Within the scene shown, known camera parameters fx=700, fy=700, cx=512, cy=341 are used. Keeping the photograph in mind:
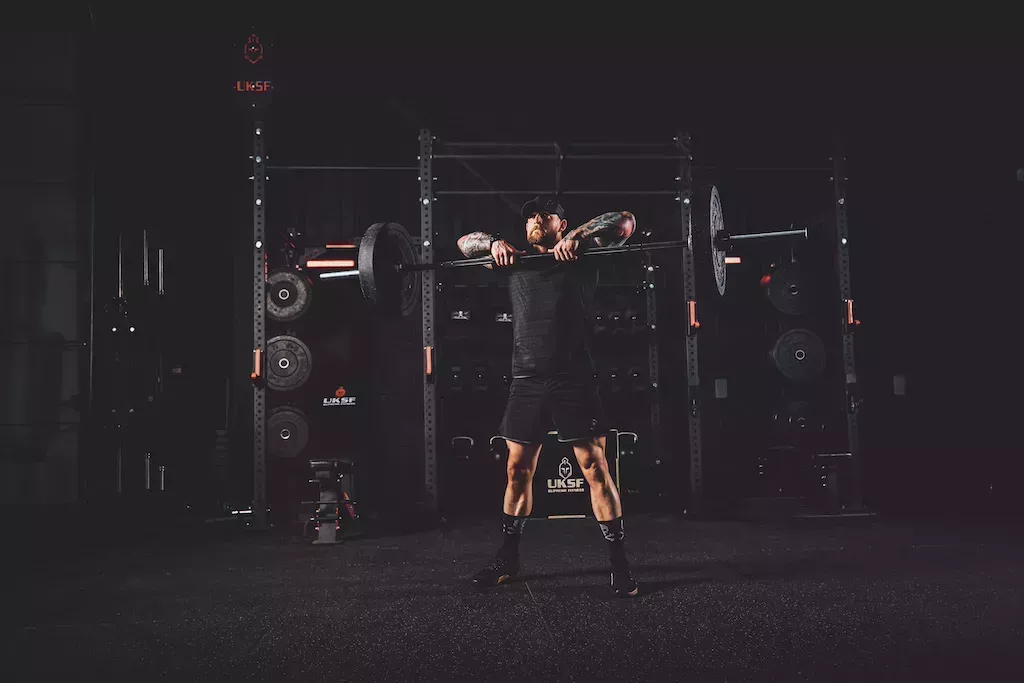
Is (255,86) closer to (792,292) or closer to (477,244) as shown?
(477,244)

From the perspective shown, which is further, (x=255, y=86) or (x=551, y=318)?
(x=255, y=86)

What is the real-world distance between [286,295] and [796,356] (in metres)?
4.44

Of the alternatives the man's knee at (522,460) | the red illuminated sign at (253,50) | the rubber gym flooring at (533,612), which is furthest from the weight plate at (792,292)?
the red illuminated sign at (253,50)

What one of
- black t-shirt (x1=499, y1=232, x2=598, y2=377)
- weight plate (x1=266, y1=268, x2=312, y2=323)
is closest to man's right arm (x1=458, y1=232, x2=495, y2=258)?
black t-shirt (x1=499, y1=232, x2=598, y2=377)

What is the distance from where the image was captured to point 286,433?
5887 millimetres

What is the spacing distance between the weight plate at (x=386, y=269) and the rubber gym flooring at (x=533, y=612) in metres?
1.41

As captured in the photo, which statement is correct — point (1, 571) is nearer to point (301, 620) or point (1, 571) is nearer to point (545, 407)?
point (301, 620)

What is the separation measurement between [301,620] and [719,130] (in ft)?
15.9

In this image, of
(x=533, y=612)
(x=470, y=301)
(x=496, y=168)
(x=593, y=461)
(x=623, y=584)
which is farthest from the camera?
(x=496, y=168)

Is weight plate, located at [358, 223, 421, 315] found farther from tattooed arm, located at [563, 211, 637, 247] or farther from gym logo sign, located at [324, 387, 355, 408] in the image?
gym logo sign, located at [324, 387, 355, 408]

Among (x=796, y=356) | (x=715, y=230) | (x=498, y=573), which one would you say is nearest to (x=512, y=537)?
(x=498, y=573)

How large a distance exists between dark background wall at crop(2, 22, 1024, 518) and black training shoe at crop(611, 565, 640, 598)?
337 cm

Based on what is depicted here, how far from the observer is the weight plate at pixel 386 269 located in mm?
3475

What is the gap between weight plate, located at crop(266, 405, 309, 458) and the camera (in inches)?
231
